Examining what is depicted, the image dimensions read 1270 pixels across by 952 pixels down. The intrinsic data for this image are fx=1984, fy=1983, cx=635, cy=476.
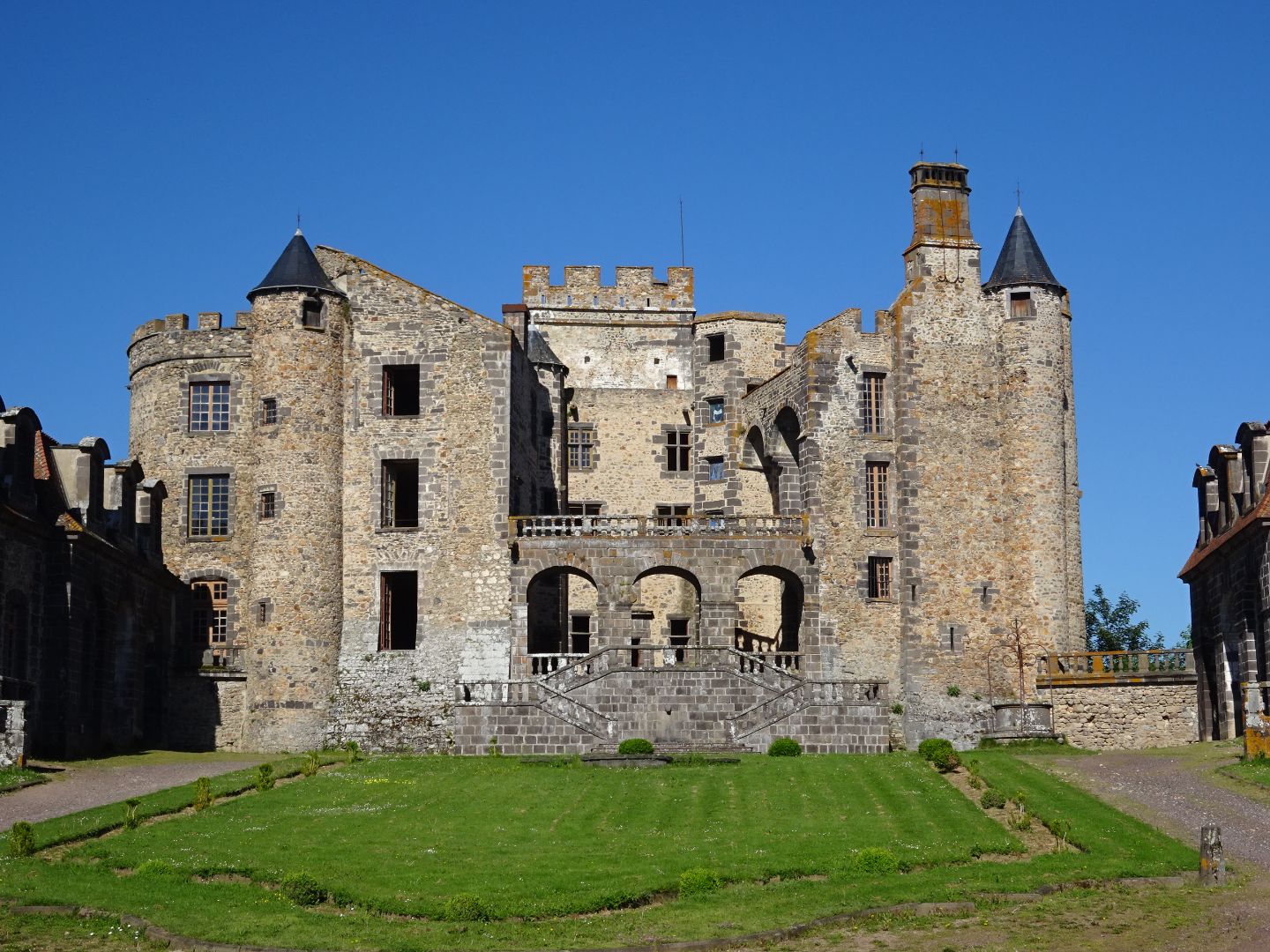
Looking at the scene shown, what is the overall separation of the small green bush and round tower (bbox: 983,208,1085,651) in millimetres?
30824

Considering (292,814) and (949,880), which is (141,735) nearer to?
(292,814)

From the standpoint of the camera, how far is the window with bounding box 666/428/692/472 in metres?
64.0

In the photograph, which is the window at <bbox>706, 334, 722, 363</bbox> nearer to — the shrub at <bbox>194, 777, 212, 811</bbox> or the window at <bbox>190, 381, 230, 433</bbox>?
the window at <bbox>190, 381, 230, 433</bbox>

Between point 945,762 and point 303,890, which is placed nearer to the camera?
point 303,890

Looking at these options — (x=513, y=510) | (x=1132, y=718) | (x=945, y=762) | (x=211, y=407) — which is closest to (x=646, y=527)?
(x=513, y=510)

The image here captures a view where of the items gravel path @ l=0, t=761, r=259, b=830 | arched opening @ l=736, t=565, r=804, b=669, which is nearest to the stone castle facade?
arched opening @ l=736, t=565, r=804, b=669

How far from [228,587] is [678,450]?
15.6 meters

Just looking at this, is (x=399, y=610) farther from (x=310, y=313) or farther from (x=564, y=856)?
(x=564, y=856)

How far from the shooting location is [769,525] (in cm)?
5672

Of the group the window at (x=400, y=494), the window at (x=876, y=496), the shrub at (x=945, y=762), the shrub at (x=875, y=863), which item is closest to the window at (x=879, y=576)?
A: the window at (x=876, y=496)

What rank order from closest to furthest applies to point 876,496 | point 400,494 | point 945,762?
point 945,762 < point 876,496 < point 400,494

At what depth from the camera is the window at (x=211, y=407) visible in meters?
57.1

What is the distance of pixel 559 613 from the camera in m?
59.2

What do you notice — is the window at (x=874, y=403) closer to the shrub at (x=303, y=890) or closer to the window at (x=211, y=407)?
the window at (x=211, y=407)
